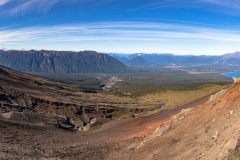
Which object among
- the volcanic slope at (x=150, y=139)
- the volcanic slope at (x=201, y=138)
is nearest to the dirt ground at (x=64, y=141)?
the volcanic slope at (x=150, y=139)

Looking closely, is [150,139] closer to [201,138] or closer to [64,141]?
[201,138]

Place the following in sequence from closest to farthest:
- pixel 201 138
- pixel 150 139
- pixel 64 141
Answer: pixel 201 138
pixel 150 139
pixel 64 141

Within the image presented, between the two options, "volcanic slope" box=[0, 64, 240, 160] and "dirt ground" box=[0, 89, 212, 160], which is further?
"dirt ground" box=[0, 89, 212, 160]

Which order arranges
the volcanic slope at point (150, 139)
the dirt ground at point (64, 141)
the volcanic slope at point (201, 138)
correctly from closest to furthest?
the volcanic slope at point (201, 138)
the volcanic slope at point (150, 139)
the dirt ground at point (64, 141)

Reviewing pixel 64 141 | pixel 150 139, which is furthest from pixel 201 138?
pixel 64 141

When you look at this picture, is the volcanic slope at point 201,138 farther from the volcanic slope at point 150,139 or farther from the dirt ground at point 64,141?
the dirt ground at point 64,141

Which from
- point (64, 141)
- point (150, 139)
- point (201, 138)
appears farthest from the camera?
point (64, 141)

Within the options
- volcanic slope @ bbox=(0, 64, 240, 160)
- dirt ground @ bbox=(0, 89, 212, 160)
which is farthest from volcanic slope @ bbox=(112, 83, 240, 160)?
dirt ground @ bbox=(0, 89, 212, 160)

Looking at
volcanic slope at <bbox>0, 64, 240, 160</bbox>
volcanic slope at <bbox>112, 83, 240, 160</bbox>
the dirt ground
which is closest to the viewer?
volcanic slope at <bbox>112, 83, 240, 160</bbox>

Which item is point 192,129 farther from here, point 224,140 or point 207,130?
point 224,140

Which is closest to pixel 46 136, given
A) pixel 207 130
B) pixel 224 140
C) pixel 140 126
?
pixel 140 126

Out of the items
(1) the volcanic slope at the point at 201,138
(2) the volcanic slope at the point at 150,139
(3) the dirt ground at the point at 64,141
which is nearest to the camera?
(1) the volcanic slope at the point at 201,138

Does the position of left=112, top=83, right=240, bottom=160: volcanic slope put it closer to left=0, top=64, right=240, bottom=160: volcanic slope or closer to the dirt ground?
left=0, top=64, right=240, bottom=160: volcanic slope
